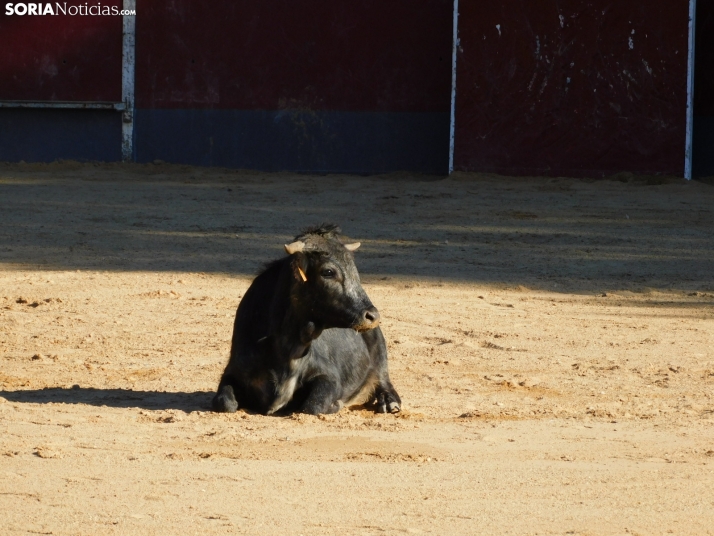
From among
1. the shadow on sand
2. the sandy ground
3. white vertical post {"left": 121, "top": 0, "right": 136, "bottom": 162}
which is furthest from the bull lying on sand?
white vertical post {"left": 121, "top": 0, "right": 136, "bottom": 162}

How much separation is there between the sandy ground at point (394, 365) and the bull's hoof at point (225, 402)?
0.35 feet

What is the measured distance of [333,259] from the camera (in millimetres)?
6266

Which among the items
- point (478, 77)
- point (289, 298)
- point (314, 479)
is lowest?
point (314, 479)

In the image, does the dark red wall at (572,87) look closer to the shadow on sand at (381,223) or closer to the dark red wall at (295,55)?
the shadow on sand at (381,223)

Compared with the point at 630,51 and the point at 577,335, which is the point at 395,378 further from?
the point at 630,51

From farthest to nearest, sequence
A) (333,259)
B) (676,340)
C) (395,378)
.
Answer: (676,340), (395,378), (333,259)

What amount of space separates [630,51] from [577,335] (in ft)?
29.2

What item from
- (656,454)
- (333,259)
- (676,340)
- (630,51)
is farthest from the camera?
(630,51)

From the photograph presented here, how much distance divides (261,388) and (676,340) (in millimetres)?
3468

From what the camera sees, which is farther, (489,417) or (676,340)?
(676,340)

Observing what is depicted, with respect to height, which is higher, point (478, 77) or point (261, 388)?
point (478, 77)

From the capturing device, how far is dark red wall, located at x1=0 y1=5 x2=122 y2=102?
18156 mm

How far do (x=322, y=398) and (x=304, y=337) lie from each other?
14.3 inches

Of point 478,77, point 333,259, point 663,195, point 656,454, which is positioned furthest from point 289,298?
point 478,77
